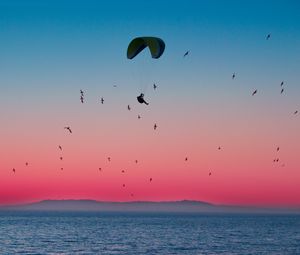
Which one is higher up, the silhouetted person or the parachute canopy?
the parachute canopy

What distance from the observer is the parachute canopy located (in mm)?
31191

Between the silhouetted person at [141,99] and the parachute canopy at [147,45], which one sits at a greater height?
the parachute canopy at [147,45]

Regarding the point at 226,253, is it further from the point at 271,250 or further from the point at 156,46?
the point at 156,46

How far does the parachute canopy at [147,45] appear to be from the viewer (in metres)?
31.2

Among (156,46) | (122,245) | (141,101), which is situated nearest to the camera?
(141,101)

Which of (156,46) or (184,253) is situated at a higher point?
(156,46)

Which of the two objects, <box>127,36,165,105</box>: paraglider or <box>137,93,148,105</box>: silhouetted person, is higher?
<box>127,36,165,105</box>: paraglider

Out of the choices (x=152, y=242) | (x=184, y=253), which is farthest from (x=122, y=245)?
(x=184, y=253)

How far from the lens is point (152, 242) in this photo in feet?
289

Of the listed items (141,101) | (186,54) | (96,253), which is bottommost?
(96,253)

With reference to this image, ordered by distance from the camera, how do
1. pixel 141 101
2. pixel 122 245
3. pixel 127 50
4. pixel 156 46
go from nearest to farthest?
pixel 141 101
pixel 156 46
pixel 127 50
pixel 122 245

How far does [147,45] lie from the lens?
108 ft

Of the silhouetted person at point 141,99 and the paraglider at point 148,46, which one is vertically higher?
the paraglider at point 148,46

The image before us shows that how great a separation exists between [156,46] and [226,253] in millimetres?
46939
